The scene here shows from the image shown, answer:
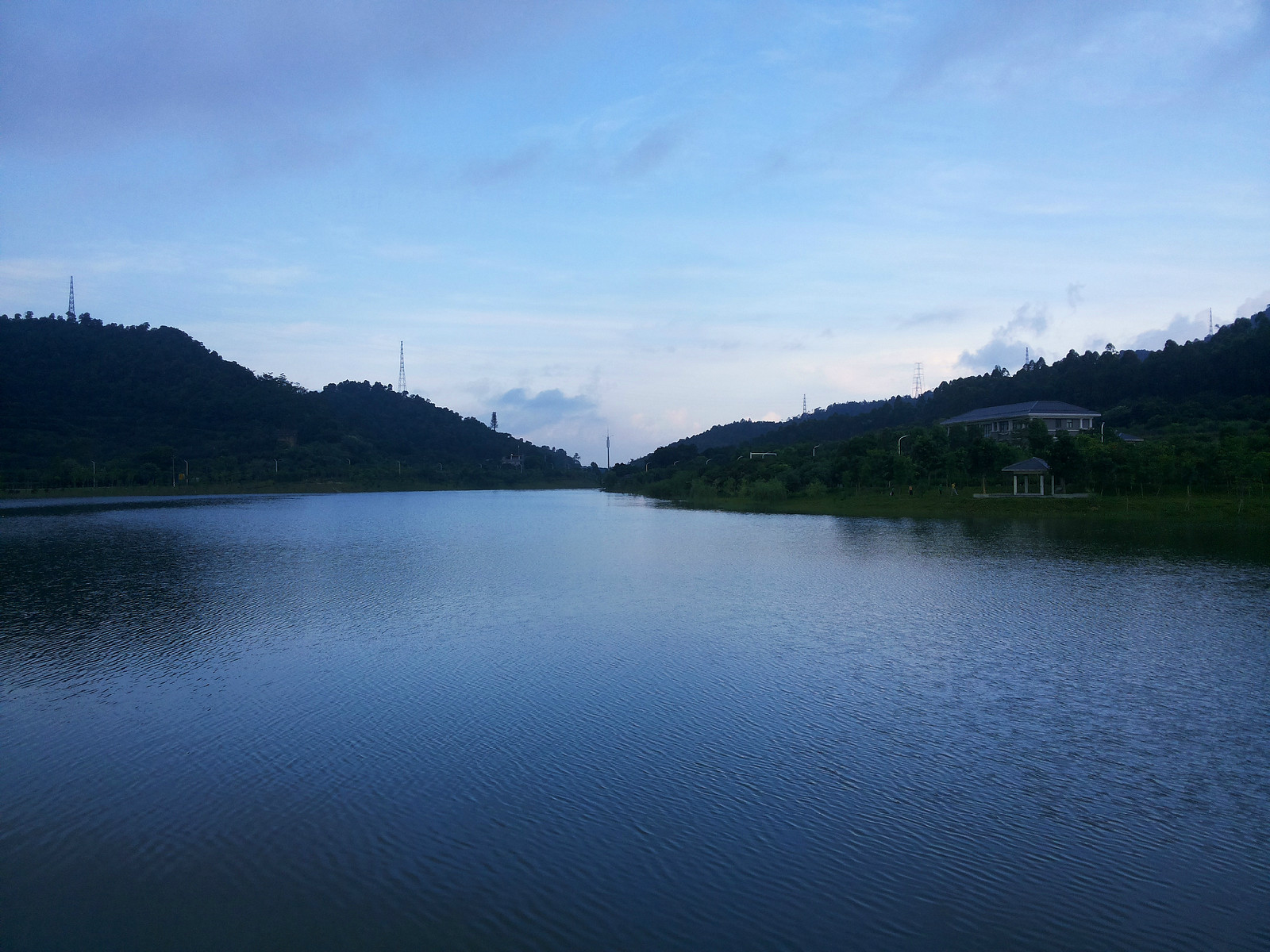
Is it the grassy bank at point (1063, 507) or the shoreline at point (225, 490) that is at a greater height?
the shoreline at point (225, 490)

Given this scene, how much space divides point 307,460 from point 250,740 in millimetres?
102638

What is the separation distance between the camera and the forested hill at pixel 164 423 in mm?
87562

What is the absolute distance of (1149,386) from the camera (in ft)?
241

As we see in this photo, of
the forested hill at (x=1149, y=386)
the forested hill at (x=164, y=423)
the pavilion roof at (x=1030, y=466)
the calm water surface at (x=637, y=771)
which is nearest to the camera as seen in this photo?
the calm water surface at (x=637, y=771)

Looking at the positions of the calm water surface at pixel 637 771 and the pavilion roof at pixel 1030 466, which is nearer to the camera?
the calm water surface at pixel 637 771

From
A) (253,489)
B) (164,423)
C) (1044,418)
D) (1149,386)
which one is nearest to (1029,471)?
(1044,418)

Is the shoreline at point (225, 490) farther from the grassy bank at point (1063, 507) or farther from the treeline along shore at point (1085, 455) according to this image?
the grassy bank at point (1063, 507)

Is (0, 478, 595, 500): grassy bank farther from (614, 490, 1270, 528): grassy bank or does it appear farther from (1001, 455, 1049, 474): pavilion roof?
(1001, 455, 1049, 474): pavilion roof

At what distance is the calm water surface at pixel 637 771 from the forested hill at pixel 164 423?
267 ft

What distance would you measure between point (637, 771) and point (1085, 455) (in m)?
43.5

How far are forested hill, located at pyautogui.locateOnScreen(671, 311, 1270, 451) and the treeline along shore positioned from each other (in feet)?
0.46

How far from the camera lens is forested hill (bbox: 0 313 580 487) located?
87562 mm

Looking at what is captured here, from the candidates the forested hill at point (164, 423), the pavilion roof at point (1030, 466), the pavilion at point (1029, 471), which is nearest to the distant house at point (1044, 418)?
the pavilion at point (1029, 471)

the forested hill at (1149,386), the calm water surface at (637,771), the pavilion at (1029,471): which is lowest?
the calm water surface at (637,771)
